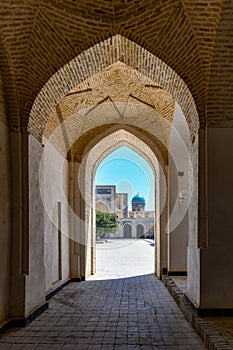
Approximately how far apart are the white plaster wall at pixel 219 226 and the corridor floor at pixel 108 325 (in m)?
0.63

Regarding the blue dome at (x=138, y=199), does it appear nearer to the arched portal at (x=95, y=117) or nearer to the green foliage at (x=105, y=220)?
Result: the green foliage at (x=105, y=220)

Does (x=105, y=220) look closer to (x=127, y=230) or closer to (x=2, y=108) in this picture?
(x=127, y=230)

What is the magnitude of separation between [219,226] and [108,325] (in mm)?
2028

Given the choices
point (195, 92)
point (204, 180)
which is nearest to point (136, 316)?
point (204, 180)

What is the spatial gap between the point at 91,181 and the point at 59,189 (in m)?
2.67

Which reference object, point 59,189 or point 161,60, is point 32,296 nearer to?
point 59,189

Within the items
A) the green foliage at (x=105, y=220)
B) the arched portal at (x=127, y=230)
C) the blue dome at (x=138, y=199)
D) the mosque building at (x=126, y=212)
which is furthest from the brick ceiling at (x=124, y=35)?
the blue dome at (x=138, y=199)

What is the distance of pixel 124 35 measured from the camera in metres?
4.64

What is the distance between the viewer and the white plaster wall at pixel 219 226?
4492mm

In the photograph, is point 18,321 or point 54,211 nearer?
point 18,321

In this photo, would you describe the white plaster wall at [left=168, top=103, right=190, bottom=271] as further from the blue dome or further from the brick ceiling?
the blue dome

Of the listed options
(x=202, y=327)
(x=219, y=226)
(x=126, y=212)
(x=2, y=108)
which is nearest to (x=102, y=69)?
(x=2, y=108)

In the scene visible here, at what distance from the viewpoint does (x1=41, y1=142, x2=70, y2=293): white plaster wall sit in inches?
255

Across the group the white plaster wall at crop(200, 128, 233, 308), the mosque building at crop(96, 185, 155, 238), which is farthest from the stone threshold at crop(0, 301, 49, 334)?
the mosque building at crop(96, 185, 155, 238)
